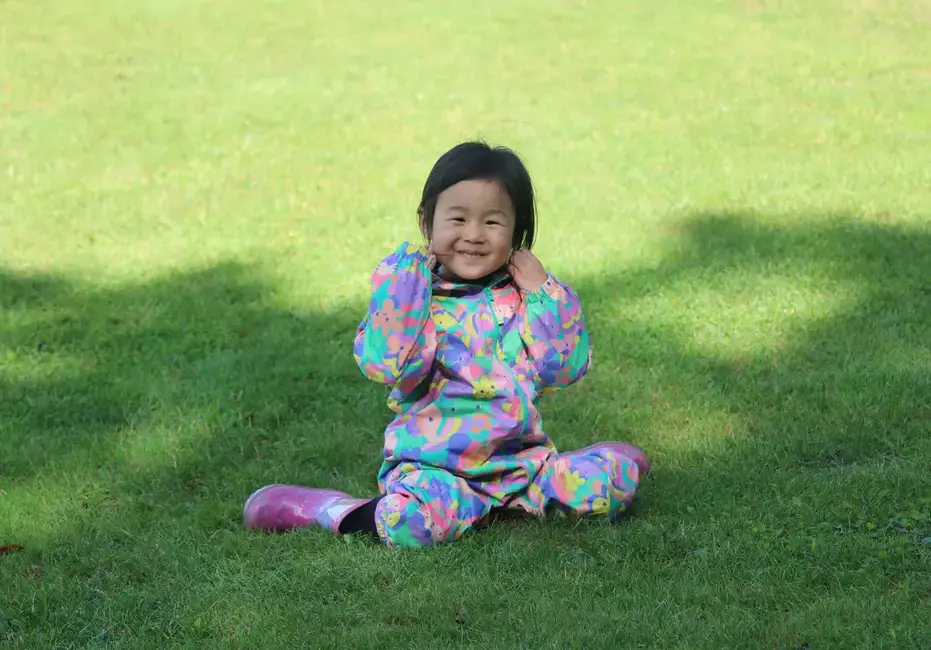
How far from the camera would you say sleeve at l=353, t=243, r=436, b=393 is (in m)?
3.51

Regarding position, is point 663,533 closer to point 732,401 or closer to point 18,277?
point 732,401

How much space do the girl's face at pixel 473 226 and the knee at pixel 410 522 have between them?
25.0 inches

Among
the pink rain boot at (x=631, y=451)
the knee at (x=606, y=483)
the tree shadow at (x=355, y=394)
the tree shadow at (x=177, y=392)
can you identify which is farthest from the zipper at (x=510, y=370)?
the tree shadow at (x=177, y=392)

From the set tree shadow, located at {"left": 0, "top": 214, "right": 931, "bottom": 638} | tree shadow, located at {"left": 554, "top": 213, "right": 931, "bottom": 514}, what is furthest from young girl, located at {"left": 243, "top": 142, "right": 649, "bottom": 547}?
tree shadow, located at {"left": 554, "top": 213, "right": 931, "bottom": 514}

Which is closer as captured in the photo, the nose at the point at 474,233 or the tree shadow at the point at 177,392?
the nose at the point at 474,233

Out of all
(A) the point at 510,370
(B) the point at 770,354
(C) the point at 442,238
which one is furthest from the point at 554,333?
(B) the point at 770,354

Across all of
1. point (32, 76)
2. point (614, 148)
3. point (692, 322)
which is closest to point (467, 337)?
point (692, 322)

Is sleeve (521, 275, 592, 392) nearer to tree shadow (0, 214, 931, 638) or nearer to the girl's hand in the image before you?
the girl's hand

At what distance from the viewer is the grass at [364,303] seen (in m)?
3.15

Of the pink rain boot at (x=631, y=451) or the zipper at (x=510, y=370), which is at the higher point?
the zipper at (x=510, y=370)

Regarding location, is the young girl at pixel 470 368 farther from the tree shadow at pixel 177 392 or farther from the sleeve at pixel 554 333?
the tree shadow at pixel 177 392

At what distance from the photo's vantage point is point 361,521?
3576mm

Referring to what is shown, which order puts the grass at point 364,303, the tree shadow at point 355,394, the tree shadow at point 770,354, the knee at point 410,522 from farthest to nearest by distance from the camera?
the tree shadow at point 770,354, the tree shadow at point 355,394, the knee at point 410,522, the grass at point 364,303

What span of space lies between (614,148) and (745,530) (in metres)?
4.76
